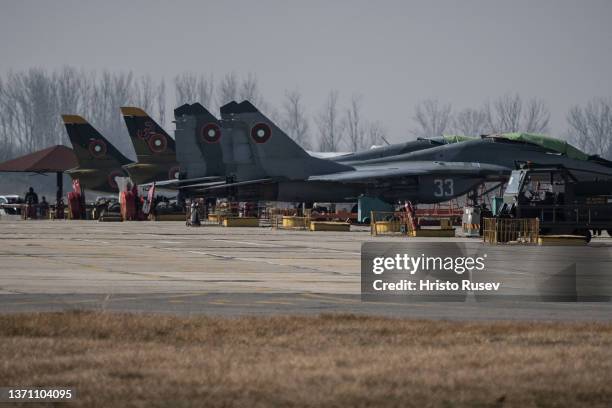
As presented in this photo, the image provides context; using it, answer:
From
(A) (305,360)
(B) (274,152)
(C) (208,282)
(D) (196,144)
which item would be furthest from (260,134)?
(A) (305,360)

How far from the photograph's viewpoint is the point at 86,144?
3029 inches

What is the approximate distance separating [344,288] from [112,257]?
392 inches

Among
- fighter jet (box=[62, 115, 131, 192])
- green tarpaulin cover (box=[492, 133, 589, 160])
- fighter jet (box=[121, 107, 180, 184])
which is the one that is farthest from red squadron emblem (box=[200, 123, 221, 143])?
green tarpaulin cover (box=[492, 133, 589, 160])

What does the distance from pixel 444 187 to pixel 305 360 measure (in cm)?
4489

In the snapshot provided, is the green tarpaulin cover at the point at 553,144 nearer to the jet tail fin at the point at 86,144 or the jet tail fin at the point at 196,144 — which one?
the jet tail fin at the point at 196,144

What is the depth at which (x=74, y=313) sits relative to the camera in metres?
14.3

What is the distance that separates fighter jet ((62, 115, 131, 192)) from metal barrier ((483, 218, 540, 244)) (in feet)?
148

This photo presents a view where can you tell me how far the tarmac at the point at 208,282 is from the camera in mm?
15695

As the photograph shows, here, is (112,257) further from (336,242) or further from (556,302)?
(556,302)

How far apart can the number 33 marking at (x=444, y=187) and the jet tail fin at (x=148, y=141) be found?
26409 millimetres

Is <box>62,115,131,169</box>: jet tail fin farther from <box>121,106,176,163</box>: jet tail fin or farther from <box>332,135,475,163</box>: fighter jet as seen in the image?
→ <box>332,135,475,163</box>: fighter jet

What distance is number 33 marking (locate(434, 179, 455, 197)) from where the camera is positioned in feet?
180

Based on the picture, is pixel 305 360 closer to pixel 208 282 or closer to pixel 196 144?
pixel 208 282

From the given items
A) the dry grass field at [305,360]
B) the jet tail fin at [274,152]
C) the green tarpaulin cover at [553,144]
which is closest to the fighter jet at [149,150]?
the jet tail fin at [274,152]
